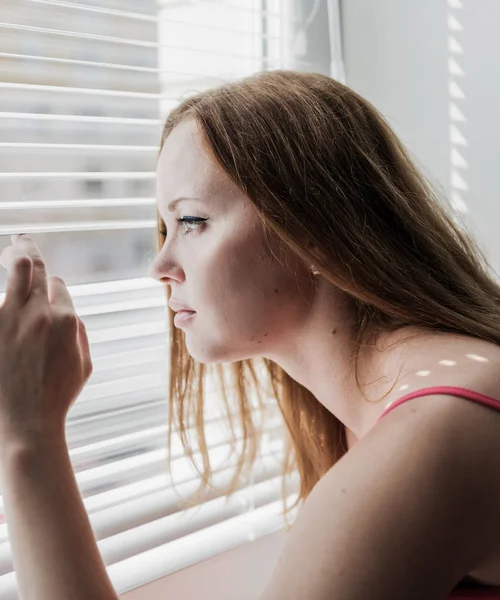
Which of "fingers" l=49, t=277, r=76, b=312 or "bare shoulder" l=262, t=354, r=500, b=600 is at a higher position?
"fingers" l=49, t=277, r=76, b=312

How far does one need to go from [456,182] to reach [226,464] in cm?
71

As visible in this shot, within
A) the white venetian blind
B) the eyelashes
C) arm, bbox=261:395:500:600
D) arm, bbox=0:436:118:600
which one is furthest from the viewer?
the white venetian blind

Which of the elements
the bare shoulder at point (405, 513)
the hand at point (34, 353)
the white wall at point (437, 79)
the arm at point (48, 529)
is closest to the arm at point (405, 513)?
the bare shoulder at point (405, 513)

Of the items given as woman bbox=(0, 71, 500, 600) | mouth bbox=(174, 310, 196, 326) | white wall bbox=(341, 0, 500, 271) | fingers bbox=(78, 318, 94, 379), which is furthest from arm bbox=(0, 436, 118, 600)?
white wall bbox=(341, 0, 500, 271)

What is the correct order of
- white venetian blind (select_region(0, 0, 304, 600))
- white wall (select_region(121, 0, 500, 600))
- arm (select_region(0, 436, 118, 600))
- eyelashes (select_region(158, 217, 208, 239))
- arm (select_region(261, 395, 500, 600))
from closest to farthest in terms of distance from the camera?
arm (select_region(261, 395, 500, 600)) → arm (select_region(0, 436, 118, 600)) → eyelashes (select_region(158, 217, 208, 239)) → white venetian blind (select_region(0, 0, 304, 600)) → white wall (select_region(121, 0, 500, 600))

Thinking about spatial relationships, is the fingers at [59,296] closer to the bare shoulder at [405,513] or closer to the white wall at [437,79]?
the bare shoulder at [405,513]

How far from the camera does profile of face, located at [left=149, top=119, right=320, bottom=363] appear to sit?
3.16 ft

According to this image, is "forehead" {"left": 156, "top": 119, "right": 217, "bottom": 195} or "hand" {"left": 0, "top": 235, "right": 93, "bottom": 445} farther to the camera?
"forehead" {"left": 156, "top": 119, "right": 217, "bottom": 195}

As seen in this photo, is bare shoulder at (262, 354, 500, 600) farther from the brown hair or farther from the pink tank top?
the brown hair

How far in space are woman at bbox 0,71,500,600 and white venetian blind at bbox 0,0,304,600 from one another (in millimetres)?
149

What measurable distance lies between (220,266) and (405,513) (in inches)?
16.2

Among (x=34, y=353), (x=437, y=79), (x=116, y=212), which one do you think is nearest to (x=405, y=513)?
(x=34, y=353)

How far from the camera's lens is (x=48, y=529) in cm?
81

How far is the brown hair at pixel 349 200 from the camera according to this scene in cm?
95
